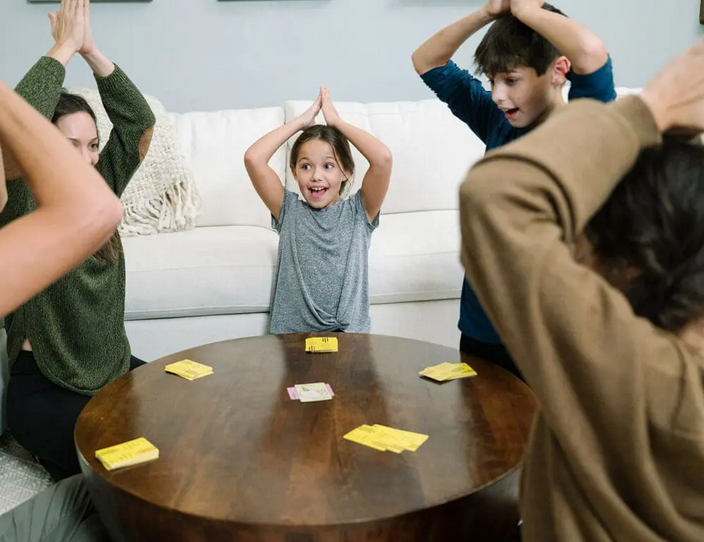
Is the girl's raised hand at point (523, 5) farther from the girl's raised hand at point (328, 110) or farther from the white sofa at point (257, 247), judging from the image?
the girl's raised hand at point (328, 110)

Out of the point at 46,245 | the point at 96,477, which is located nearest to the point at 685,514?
the point at 46,245

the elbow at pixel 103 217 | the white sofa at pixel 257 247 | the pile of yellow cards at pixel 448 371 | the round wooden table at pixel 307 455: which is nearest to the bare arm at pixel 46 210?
the elbow at pixel 103 217

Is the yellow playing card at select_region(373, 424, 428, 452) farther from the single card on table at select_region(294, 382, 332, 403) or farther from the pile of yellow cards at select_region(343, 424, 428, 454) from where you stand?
the single card on table at select_region(294, 382, 332, 403)

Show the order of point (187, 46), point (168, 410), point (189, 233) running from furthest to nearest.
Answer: point (187, 46)
point (189, 233)
point (168, 410)

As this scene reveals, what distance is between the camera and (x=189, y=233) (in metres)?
2.65

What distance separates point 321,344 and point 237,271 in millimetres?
768

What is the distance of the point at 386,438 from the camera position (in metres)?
1.15

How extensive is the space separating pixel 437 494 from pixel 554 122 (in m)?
0.59

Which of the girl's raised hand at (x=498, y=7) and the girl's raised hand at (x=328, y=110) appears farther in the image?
the girl's raised hand at (x=328, y=110)

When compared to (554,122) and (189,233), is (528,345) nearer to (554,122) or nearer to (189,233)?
(554,122)

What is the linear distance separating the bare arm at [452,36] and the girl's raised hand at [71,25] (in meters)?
0.83

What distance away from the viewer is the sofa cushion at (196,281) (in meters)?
2.26

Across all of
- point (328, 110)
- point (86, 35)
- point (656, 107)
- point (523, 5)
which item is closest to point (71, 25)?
point (86, 35)

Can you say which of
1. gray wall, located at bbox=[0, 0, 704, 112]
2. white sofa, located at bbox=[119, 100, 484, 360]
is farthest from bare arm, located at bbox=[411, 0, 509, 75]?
gray wall, located at bbox=[0, 0, 704, 112]
